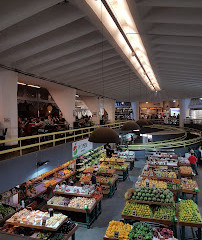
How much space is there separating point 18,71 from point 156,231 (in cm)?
714

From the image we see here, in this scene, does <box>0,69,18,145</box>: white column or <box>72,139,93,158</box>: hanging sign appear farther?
<box>72,139,93,158</box>: hanging sign

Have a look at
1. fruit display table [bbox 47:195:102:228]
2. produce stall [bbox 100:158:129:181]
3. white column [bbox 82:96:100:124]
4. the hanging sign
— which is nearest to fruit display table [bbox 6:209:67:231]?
fruit display table [bbox 47:195:102:228]

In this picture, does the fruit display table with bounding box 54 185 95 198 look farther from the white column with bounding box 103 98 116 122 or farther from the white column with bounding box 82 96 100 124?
the white column with bounding box 103 98 116 122

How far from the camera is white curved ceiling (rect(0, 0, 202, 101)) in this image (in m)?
4.34

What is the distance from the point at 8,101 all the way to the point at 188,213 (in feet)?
23.8

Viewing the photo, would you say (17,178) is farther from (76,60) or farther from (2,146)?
(76,60)

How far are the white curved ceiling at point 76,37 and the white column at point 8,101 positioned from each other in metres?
0.54

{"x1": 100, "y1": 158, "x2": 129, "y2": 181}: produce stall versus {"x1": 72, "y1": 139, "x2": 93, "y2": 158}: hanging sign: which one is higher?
{"x1": 72, "y1": 139, "x2": 93, "y2": 158}: hanging sign

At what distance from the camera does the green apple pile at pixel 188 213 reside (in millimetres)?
5699

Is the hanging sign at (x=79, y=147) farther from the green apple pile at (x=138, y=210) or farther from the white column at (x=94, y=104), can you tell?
the white column at (x=94, y=104)

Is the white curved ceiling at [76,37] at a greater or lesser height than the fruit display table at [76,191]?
greater

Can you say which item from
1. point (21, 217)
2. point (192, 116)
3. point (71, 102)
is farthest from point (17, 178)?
point (192, 116)

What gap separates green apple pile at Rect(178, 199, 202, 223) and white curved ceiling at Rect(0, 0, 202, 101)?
4.88 meters

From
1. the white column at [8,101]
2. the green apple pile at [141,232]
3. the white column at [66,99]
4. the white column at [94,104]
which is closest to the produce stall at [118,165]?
the white column at [66,99]
